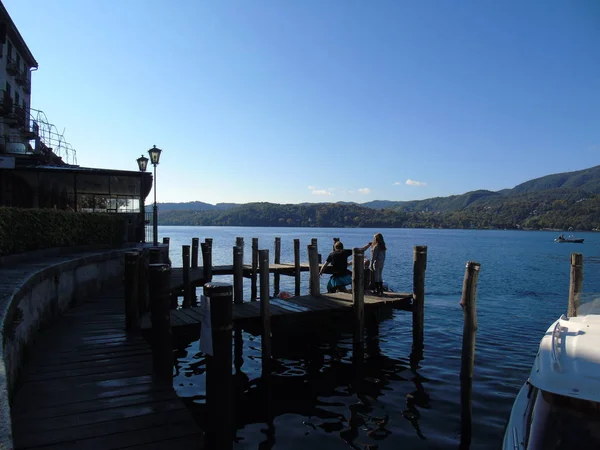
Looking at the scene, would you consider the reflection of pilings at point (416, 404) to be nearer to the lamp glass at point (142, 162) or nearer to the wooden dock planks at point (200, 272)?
the wooden dock planks at point (200, 272)

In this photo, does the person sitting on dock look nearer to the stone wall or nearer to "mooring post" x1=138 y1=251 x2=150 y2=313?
"mooring post" x1=138 y1=251 x2=150 y2=313

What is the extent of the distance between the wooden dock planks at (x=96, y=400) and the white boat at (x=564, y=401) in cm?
328

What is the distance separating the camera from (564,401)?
12.8ft

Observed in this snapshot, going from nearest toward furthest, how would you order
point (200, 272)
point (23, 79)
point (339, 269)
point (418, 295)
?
point (418, 295)
point (339, 269)
point (200, 272)
point (23, 79)

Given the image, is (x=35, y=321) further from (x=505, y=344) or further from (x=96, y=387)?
(x=505, y=344)

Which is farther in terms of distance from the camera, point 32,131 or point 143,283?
point 32,131

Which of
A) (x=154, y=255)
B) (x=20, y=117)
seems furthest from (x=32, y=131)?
(x=154, y=255)

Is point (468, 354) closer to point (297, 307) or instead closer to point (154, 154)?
point (297, 307)

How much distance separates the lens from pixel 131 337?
786 centimetres

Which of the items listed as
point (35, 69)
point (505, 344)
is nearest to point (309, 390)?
point (505, 344)

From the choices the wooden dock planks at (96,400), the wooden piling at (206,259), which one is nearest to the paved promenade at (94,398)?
the wooden dock planks at (96,400)

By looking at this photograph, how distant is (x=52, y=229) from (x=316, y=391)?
9355 millimetres

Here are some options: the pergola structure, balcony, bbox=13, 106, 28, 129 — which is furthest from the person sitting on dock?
balcony, bbox=13, 106, 28, 129

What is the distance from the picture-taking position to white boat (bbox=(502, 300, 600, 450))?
147 inches
